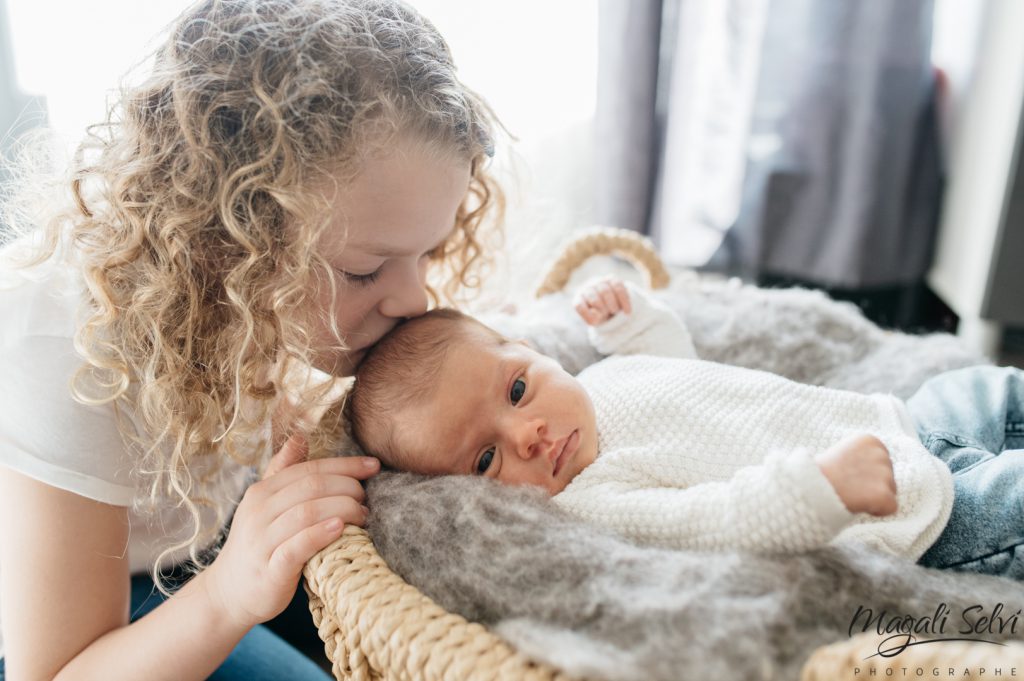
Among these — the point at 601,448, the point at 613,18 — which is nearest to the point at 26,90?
the point at 613,18

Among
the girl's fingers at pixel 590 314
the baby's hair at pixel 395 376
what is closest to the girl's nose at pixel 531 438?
the baby's hair at pixel 395 376

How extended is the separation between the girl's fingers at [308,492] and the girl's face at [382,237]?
Answer: 138 millimetres

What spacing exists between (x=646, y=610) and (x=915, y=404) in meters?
0.62

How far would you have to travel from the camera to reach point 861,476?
644 millimetres

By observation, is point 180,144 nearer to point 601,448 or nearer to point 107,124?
point 107,124

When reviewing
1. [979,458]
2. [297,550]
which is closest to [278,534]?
[297,550]

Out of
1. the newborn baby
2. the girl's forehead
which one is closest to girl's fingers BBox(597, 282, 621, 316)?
the newborn baby

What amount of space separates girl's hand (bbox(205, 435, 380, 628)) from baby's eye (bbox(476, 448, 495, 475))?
154 millimetres

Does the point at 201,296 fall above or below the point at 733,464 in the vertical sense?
above

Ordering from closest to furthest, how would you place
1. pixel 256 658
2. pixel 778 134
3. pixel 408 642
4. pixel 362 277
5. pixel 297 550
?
pixel 408 642 < pixel 297 550 < pixel 362 277 < pixel 256 658 < pixel 778 134

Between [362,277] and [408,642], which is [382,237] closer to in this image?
[362,277]

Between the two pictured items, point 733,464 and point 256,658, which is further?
point 256,658

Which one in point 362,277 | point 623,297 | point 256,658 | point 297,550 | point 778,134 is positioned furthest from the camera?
point 778,134

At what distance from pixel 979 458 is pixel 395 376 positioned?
640mm
